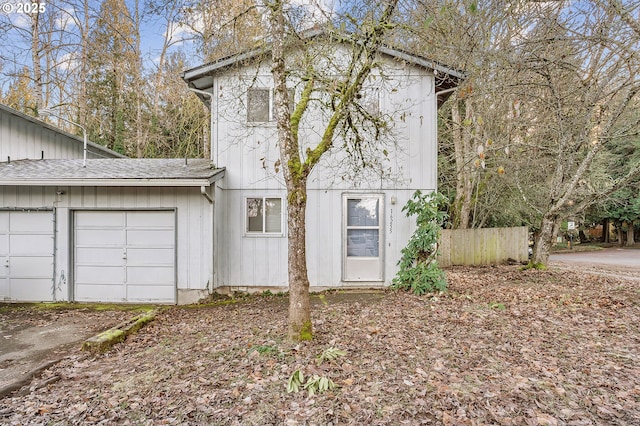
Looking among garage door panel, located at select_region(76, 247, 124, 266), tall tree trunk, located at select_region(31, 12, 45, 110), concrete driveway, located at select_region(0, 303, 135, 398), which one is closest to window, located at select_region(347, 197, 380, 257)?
concrete driveway, located at select_region(0, 303, 135, 398)

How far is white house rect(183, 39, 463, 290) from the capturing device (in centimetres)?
844

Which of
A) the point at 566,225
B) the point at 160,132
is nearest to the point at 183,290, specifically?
the point at 160,132

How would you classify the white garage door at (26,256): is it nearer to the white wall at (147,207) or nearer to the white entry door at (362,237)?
the white wall at (147,207)

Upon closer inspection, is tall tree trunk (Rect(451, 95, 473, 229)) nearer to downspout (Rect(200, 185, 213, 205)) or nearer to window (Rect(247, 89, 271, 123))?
window (Rect(247, 89, 271, 123))

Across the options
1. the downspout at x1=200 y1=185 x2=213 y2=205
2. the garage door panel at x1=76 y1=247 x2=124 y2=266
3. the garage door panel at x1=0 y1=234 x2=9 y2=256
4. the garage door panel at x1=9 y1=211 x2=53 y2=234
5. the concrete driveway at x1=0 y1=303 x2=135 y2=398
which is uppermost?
the downspout at x1=200 y1=185 x2=213 y2=205

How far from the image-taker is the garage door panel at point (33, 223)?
8.20 m

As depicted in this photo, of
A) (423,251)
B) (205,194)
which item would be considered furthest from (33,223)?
(423,251)

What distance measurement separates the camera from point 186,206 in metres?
8.08

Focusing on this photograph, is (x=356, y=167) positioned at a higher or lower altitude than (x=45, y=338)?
higher

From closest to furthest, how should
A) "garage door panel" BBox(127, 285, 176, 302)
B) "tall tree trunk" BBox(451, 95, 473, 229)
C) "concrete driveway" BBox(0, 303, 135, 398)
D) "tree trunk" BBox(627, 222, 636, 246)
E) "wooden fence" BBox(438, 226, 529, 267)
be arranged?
"concrete driveway" BBox(0, 303, 135, 398) → "garage door panel" BBox(127, 285, 176, 302) → "tall tree trunk" BBox(451, 95, 473, 229) → "wooden fence" BBox(438, 226, 529, 267) → "tree trunk" BBox(627, 222, 636, 246)

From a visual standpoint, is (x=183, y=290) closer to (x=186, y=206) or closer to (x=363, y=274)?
(x=186, y=206)

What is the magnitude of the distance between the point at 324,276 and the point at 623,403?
5828 mm

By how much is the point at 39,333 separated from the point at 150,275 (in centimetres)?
241

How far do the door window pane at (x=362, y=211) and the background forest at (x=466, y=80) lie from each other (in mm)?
2430
